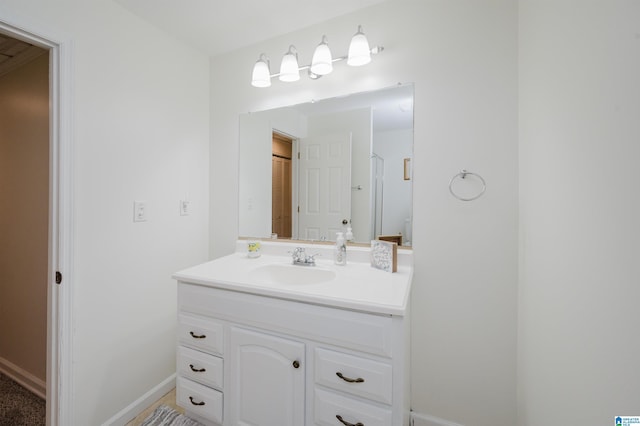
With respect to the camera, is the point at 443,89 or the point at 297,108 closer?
the point at 443,89

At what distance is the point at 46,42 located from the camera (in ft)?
3.90

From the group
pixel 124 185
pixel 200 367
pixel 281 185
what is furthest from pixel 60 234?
pixel 281 185

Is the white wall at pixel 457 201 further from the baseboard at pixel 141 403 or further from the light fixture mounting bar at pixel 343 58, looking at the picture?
the baseboard at pixel 141 403

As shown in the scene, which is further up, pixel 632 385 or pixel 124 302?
pixel 632 385

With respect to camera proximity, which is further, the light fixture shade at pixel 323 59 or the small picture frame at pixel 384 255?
the light fixture shade at pixel 323 59

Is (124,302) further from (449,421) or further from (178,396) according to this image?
(449,421)

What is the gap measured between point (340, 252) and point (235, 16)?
4.78 feet

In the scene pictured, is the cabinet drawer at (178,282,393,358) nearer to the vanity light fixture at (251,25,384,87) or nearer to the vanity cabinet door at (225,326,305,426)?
the vanity cabinet door at (225,326,305,426)

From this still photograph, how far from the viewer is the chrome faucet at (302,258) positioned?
1518mm

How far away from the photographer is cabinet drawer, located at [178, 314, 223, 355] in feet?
4.01

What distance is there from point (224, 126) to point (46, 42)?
91cm

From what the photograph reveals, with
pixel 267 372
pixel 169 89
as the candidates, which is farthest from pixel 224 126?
pixel 267 372

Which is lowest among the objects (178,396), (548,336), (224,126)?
(178,396)

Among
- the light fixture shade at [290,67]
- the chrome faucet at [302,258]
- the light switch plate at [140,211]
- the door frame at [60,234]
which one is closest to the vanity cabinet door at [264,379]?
the chrome faucet at [302,258]
